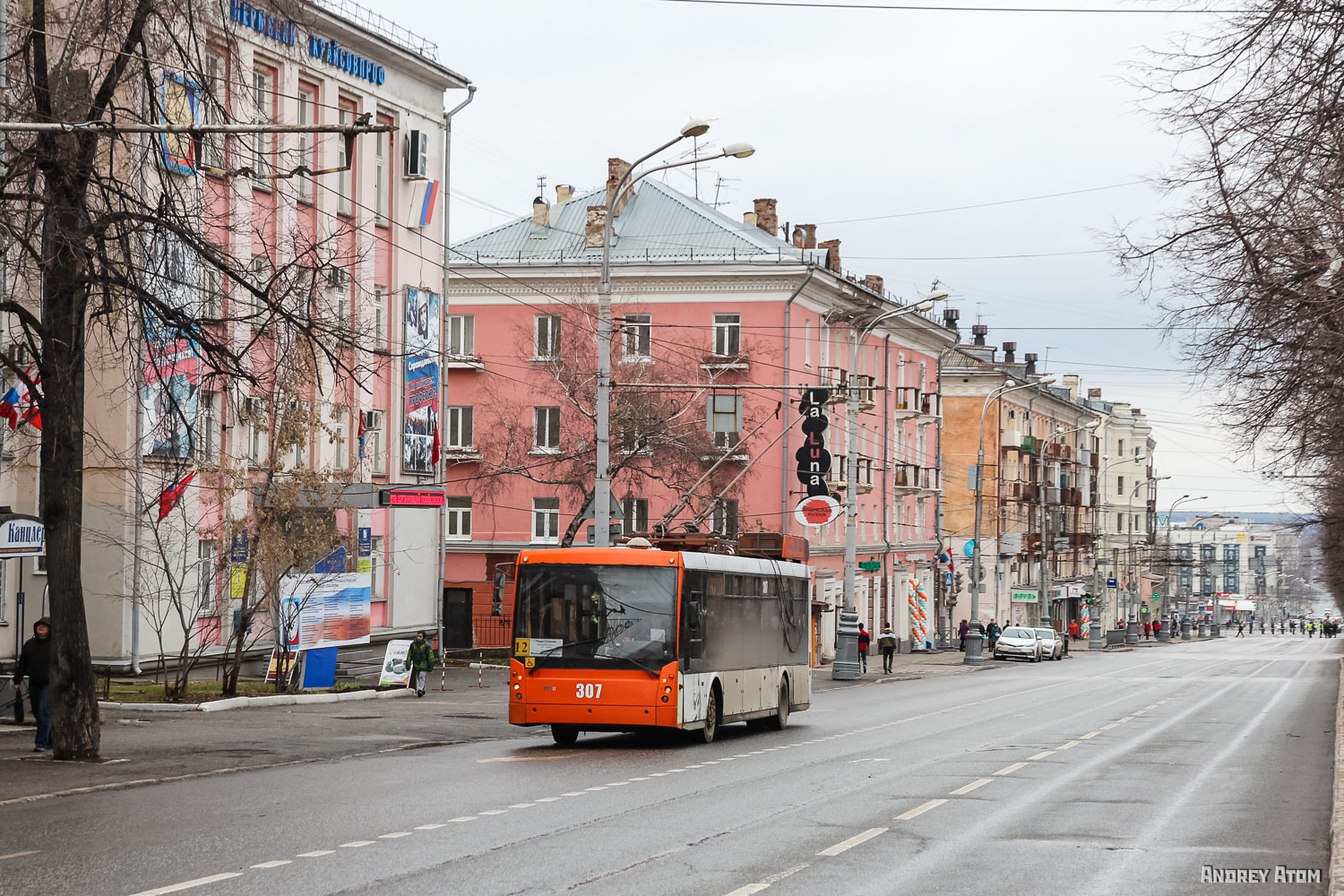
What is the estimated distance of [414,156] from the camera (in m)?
43.2

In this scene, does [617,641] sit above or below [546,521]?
below

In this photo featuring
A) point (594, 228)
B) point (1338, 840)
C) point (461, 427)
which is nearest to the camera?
point (1338, 840)

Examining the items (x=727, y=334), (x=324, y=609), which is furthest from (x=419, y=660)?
(x=727, y=334)

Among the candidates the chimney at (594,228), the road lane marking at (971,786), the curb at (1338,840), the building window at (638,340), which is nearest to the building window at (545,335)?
the building window at (638,340)

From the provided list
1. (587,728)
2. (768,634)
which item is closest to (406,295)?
(768,634)

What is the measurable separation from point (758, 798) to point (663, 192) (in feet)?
167

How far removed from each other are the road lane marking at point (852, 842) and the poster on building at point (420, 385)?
30.1 metres


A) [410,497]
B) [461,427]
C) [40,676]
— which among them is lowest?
[40,676]

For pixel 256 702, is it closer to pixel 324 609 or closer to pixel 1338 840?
pixel 324 609

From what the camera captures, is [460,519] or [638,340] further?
[460,519]

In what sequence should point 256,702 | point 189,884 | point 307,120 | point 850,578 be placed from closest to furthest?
1. point 189,884
2. point 256,702
3. point 307,120
4. point 850,578

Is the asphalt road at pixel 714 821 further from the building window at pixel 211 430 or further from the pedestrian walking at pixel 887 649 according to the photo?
the pedestrian walking at pixel 887 649

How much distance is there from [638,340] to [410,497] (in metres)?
27.8

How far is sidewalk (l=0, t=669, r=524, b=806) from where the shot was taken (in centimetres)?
1814
